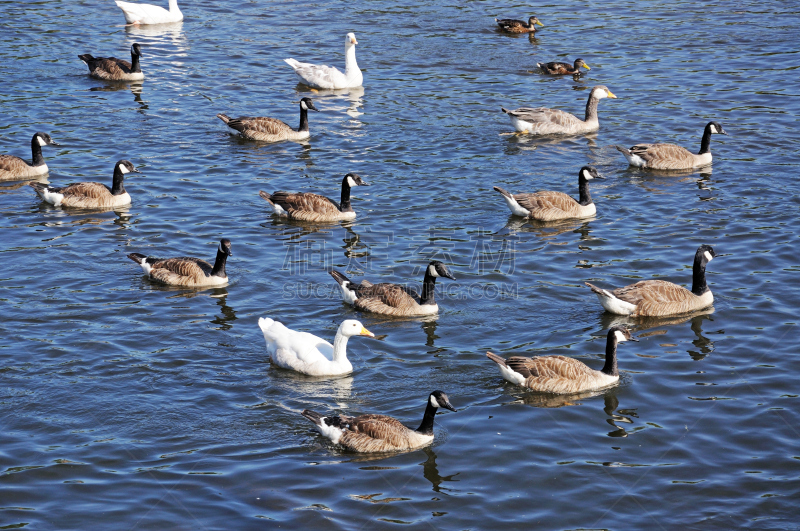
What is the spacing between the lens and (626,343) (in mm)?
16125

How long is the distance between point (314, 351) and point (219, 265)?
4.15 metres

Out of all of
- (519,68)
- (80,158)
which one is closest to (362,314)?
(80,158)

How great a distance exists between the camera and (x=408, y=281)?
1830cm

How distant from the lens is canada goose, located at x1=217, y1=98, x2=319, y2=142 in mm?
25531

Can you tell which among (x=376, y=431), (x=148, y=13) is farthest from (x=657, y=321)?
(x=148, y=13)

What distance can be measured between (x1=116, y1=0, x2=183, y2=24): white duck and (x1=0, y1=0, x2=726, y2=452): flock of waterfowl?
13.4m

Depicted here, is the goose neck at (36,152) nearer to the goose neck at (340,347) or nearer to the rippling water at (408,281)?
the rippling water at (408,281)

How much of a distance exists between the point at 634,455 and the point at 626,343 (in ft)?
12.2

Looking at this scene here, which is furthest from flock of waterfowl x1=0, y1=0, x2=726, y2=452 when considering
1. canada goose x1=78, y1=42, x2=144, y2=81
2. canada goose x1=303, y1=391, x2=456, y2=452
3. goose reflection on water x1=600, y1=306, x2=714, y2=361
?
canada goose x1=78, y1=42, x2=144, y2=81

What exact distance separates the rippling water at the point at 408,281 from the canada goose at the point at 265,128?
0.77m

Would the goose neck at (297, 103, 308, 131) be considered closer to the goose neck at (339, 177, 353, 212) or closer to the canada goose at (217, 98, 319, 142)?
the canada goose at (217, 98, 319, 142)

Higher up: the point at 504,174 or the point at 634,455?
the point at 504,174

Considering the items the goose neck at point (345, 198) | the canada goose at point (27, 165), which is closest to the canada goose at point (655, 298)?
the goose neck at point (345, 198)

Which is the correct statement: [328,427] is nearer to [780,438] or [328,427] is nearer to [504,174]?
[780,438]
